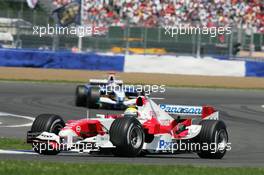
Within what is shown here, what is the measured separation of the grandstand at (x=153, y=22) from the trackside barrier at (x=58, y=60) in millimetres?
616

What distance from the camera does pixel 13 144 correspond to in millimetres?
13727

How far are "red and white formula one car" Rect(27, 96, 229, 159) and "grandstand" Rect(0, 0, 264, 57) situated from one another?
743 inches

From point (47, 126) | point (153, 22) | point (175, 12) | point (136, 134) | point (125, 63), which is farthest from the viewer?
point (153, 22)

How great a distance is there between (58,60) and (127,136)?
19.9 m

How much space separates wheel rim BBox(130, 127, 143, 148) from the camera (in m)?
11.6

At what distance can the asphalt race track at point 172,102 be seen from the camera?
1186cm

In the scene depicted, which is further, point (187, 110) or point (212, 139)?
point (187, 110)

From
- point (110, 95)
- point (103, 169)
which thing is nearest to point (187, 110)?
point (103, 169)

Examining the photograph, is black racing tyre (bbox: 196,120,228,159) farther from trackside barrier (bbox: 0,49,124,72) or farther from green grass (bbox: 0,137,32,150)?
trackside barrier (bbox: 0,49,124,72)

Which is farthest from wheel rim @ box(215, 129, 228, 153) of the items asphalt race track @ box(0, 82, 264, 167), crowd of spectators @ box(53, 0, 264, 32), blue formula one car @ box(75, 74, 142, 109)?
crowd of spectators @ box(53, 0, 264, 32)

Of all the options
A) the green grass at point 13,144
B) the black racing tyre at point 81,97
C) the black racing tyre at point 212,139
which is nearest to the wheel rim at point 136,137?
the black racing tyre at point 212,139

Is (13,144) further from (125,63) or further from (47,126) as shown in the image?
(125,63)

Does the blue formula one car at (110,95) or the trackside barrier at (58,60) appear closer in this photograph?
the blue formula one car at (110,95)

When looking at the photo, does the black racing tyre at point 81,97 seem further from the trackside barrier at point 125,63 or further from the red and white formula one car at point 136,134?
the red and white formula one car at point 136,134
